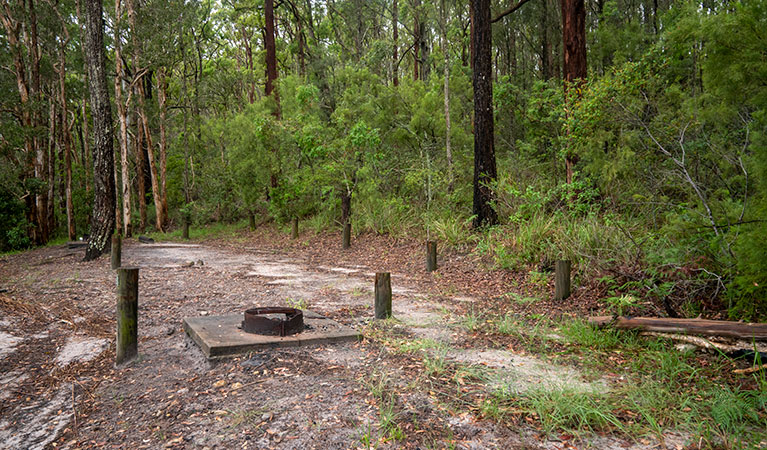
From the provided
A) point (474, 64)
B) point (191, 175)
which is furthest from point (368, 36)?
point (474, 64)

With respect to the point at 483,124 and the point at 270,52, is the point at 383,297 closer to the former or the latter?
the point at 483,124

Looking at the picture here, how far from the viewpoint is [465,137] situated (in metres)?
14.5

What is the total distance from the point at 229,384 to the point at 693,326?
4.21m

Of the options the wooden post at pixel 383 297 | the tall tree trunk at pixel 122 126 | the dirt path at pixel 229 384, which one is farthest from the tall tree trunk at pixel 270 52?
the wooden post at pixel 383 297

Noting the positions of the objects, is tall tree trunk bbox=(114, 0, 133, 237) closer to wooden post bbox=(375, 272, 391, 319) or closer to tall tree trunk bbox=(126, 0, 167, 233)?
tall tree trunk bbox=(126, 0, 167, 233)

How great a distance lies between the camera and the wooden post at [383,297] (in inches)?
233

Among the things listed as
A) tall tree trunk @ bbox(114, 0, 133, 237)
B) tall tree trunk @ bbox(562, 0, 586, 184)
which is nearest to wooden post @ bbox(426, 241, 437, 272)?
tall tree trunk @ bbox(562, 0, 586, 184)

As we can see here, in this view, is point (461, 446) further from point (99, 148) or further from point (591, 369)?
point (99, 148)

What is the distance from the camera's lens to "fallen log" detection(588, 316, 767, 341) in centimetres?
413

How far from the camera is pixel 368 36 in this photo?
30.2 metres

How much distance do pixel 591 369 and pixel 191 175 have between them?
25.1m

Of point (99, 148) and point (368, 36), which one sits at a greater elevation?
point (368, 36)

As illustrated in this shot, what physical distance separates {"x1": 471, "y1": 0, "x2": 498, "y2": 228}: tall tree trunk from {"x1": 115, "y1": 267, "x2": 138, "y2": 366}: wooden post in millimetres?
7445

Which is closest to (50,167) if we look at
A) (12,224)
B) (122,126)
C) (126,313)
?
(12,224)
